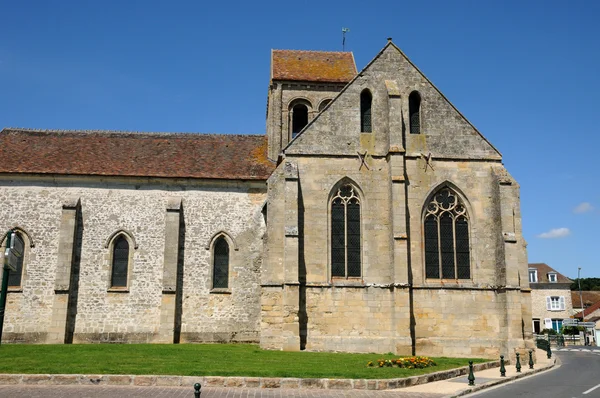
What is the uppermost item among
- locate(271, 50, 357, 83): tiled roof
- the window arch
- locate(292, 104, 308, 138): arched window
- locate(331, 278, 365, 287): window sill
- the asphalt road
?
locate(271, 50, 357, 83): tiled roof

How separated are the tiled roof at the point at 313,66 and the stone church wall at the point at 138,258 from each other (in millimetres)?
8633

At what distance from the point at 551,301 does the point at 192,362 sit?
56.6 metres

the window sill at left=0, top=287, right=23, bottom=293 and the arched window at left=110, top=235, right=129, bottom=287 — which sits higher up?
the arched window at left=110, top=235, right=129, bottom=287

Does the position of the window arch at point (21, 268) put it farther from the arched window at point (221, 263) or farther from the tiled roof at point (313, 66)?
the tiled roof at point (313, 66)

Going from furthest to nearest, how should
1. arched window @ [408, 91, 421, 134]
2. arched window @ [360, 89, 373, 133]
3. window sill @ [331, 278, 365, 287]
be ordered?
arched window @ [408, 91, 421, 134]
arched window @ [360, 89, 373, 133]
window sill @ [331, 278, 365, 287]

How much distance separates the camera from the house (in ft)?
202

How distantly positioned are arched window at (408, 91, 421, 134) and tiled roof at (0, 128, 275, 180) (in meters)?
7.99

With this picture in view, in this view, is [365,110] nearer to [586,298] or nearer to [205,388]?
[205,388]

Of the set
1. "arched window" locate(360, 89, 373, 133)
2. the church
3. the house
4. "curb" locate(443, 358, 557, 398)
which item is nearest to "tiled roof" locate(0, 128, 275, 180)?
the church

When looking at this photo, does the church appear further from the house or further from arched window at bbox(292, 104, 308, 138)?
the house

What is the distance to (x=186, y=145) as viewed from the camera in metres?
30.8

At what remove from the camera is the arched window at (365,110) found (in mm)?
24656

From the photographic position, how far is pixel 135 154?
29.3m

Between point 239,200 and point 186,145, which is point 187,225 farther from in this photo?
point 186,145
